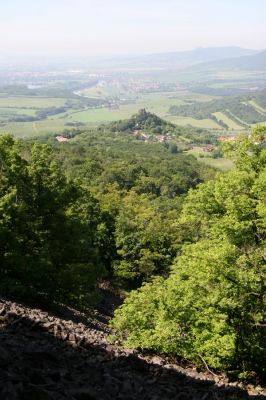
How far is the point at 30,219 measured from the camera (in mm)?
22734

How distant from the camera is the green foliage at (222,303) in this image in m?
15.6

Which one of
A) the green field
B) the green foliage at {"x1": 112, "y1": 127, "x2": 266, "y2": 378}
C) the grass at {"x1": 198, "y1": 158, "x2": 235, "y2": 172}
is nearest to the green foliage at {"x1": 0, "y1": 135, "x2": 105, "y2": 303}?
the green foliage at {"x1": 112, "y1": 127, "x2": 266, "y2": 378}

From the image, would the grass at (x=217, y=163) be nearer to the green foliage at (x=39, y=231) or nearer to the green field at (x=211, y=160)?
the green field at (x=211, y=160)

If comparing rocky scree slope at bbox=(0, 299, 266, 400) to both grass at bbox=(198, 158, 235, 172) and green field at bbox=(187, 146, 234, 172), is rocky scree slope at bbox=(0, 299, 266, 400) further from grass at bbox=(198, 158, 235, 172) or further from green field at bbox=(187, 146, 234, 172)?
grass at bbox=(198, 158, 235, 172)

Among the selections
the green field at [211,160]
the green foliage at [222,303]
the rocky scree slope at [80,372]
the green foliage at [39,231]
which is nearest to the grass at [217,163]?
the green field at [211,160]

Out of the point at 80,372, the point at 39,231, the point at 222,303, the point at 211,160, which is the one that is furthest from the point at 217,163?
the point at 80,372

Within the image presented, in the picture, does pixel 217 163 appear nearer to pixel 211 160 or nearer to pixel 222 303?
pixel 211 160

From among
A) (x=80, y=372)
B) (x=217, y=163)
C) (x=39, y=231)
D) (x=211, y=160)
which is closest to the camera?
(x=80, y=372)

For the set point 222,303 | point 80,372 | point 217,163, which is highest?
point 222,303

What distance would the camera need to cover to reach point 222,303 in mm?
15414

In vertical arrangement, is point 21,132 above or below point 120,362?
below

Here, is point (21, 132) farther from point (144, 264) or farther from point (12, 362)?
point (12, 362)

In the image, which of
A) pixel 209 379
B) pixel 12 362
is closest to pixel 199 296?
pixel 209 379

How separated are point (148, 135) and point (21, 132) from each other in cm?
5492
